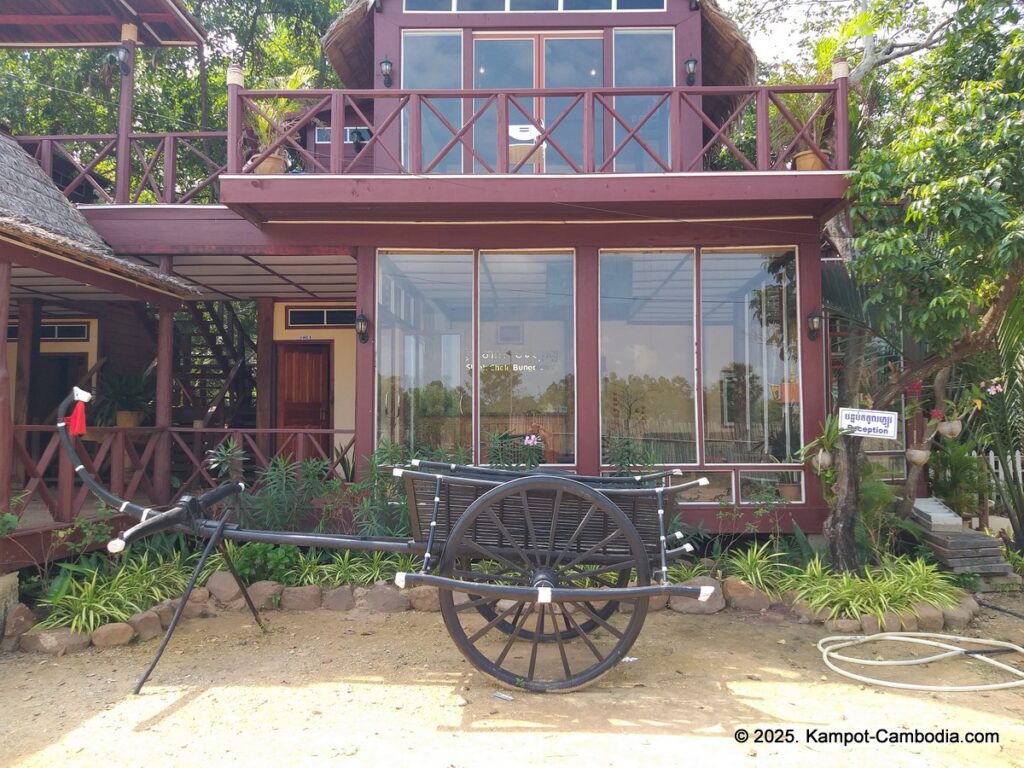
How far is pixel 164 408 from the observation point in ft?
23.0

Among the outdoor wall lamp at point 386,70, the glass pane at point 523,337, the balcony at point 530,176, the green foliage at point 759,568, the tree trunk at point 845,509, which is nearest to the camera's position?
the green foliage at point 759,568

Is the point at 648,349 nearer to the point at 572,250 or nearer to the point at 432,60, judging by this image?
the point at 572,250

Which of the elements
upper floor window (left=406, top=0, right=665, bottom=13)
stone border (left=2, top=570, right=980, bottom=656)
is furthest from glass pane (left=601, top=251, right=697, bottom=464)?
upper floor window (left=406, top=0, right=665, bottom=13)

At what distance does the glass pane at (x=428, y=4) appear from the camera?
770cm

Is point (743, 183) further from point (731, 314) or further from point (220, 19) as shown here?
point (220, 19)

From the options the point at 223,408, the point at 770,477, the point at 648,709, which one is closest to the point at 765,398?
the point at 770,477

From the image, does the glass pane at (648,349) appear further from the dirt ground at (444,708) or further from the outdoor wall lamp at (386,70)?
the outdoor wall lamp at (386,70)

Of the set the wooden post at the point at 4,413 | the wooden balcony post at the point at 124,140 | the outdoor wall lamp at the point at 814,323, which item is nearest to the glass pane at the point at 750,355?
the outdoor wall lamp at the point at 814,323

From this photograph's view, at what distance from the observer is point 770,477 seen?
652cm

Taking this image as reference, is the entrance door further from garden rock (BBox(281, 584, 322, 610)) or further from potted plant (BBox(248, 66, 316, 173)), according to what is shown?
garden rock (BBox(281, 584, 322, 610))

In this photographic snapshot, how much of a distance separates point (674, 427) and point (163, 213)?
599 cm

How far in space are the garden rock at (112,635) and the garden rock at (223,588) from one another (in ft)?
2.36

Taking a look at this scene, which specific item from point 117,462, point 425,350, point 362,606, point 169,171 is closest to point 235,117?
point 169,171

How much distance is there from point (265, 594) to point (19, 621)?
1.71 m
